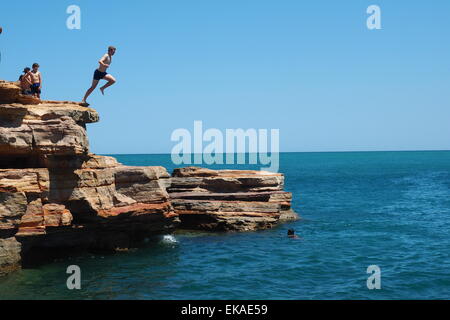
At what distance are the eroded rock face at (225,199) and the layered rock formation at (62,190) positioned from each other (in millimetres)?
4640

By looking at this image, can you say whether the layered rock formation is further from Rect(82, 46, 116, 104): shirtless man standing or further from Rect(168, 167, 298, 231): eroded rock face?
Rect(168, 167, 298, 231): eroded rock face

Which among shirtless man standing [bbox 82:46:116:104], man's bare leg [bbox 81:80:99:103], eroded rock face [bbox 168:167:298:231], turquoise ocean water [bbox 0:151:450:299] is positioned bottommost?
turquoise ocean water [bbox 0:151:450:299]

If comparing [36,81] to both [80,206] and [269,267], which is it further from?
[269,267]

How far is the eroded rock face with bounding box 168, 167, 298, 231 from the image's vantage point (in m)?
35.0

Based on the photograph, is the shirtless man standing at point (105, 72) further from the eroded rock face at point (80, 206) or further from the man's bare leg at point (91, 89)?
the eroded rock face at point (80, 206)

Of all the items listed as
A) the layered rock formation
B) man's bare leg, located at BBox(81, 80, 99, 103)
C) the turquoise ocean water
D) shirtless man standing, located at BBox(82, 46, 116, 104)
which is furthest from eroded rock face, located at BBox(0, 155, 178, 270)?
shirtless man standing, located at BBox(82, 46, 116, 104)

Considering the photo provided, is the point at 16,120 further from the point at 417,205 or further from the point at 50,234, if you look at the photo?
the point at 417,205

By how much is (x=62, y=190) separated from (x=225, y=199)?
14.2 m

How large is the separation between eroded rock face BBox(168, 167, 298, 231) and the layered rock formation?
464 centimetres

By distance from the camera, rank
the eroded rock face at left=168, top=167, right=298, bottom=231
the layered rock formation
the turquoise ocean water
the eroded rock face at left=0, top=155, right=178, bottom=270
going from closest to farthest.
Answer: the turquoise ocean water < the eroded rock face at left=0, top=155, right=178, bottom=270 < the layered rock formation < the eroded rock face at left=168, top=167, right=298, bottom=231

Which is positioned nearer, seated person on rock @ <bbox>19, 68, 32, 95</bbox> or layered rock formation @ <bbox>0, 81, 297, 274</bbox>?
layered rock formation @ <bbox>0, 81, 297, 274</bbox>

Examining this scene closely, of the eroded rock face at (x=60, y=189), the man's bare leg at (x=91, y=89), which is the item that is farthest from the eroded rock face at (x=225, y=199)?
the man's bare leg at (x=91, y=89)

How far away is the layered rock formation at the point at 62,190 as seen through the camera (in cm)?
2231
